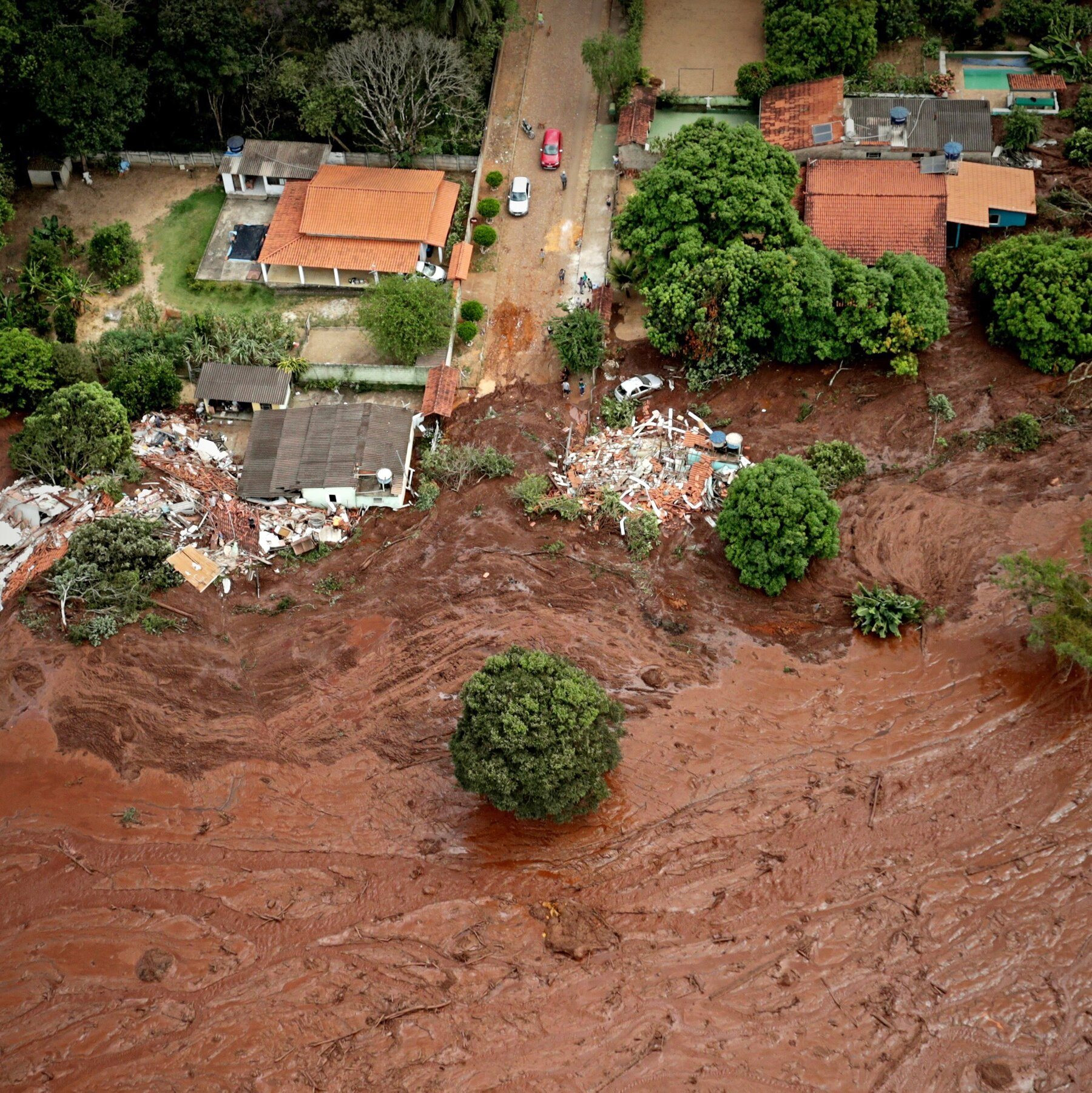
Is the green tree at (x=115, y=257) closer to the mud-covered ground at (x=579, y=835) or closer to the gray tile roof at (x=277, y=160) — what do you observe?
the gray tile roof at (x=277, y=160)

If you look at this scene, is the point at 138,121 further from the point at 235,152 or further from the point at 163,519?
the point at 163,519

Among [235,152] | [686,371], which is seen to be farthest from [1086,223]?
[235,152]

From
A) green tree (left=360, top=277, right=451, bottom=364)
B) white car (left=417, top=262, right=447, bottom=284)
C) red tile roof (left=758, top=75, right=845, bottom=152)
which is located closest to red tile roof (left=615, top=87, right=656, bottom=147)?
red tile roof (left=758, top=75, right=845, bottom=152)

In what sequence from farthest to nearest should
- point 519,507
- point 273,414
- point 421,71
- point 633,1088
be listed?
point 421,71 → point 273,414 → point 519,507 → point 633,1088

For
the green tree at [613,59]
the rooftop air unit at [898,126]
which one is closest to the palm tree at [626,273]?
the green tree at [613,59]

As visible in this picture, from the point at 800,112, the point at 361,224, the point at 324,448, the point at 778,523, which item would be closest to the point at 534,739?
the point at 778,523

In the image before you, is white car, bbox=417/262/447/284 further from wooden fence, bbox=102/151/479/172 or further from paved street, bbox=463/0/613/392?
wooden fence, bbox=102/151/479/172
